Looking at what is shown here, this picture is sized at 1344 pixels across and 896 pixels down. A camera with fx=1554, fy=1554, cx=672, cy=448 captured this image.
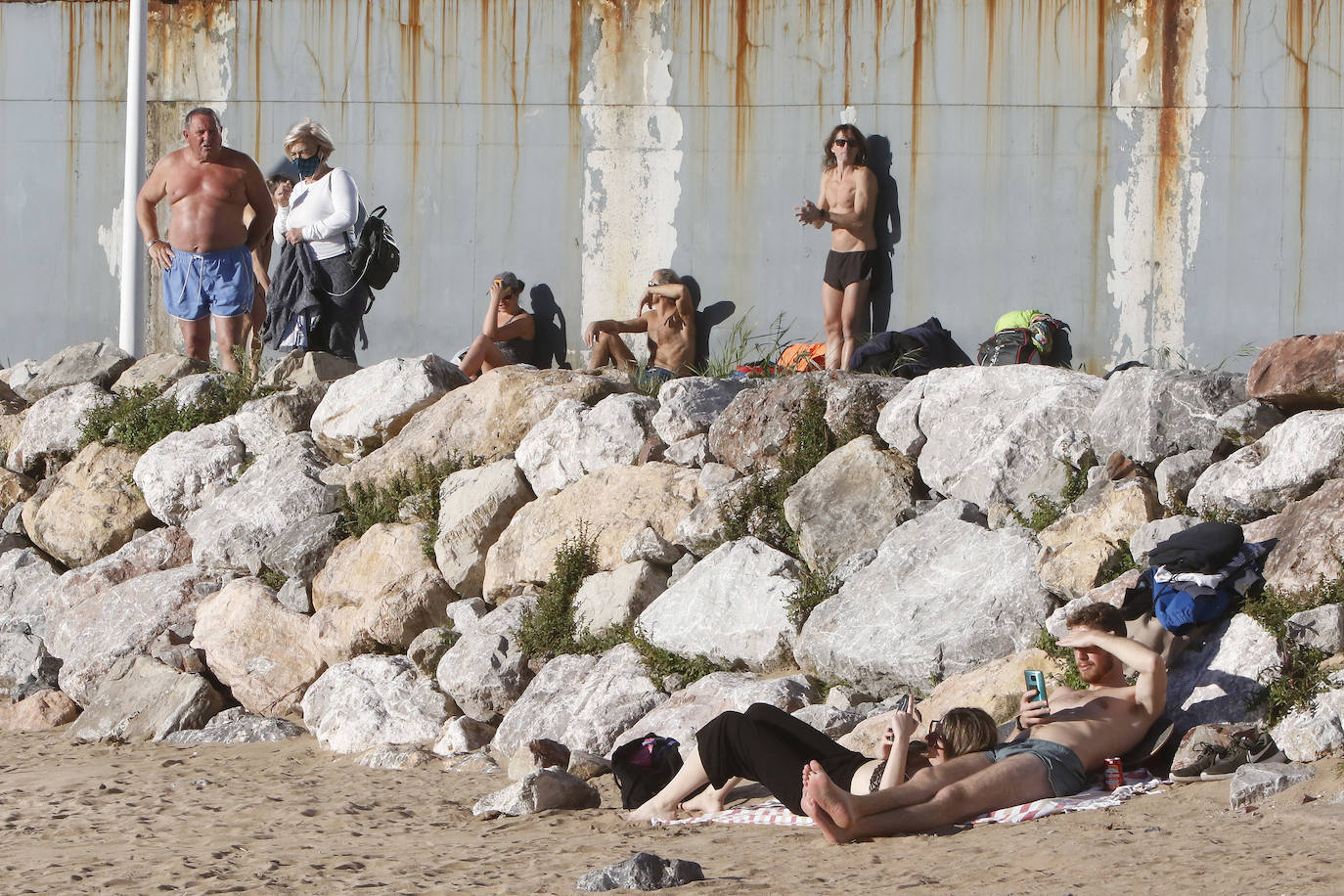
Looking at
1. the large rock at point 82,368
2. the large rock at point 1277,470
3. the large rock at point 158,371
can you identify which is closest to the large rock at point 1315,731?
the large rock at point 1277,470

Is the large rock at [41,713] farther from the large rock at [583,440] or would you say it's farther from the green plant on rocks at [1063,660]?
the green plant on rocks at [1063,660]

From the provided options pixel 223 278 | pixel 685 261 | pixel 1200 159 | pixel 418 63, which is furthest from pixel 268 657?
pixel 1200 159

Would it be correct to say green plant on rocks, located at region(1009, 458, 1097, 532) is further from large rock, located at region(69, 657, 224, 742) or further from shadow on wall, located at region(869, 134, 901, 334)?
large rock, located at region(69, 657, 224, 742)

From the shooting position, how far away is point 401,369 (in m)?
8.51

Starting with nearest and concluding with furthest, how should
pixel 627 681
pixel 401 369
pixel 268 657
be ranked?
pixel 627 681, pixel 268 657, pixel 401 369

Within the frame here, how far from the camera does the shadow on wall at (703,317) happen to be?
9891 mm

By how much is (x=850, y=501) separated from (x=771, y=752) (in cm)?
185

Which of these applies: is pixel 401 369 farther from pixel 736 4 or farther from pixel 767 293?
pixel 736 4

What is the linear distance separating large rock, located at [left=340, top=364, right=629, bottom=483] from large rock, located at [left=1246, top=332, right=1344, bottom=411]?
3326 millimetres

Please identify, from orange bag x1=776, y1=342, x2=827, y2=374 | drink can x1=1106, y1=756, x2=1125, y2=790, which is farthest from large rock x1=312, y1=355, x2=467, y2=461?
drink can x1=1106, y1=756, x2=1125, y2=790

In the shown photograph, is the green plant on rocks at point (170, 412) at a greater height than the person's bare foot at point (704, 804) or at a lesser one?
greater

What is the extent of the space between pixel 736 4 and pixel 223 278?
3.61m

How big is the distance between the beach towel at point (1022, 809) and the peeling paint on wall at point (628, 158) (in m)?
5.30

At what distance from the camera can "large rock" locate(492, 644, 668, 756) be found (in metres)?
6.29
